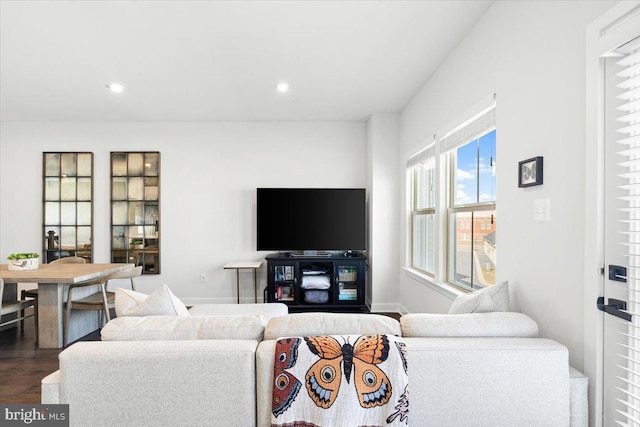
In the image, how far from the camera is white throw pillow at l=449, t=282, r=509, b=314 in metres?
1.80

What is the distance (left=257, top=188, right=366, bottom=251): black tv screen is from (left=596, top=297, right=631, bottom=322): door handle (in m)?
3.31

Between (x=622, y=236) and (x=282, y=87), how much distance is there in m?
3.15

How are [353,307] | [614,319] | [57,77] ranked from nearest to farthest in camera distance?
[614,319]
[57,77]
[353,307]

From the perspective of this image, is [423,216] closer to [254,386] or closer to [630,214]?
[630,214]

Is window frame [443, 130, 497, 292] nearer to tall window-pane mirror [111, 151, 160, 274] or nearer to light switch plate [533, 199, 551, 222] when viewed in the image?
light switch plate [533, 199, 551, 222]

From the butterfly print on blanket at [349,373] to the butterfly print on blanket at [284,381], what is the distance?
0.20ft

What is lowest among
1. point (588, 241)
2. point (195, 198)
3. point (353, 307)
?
point (353, 307)

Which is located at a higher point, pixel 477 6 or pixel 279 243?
pixel 477 6

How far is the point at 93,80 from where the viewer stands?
11.3ft

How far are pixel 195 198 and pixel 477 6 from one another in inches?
162

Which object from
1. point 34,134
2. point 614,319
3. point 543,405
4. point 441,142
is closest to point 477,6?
point 441,142

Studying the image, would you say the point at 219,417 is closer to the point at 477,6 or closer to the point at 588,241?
the point at 588,241

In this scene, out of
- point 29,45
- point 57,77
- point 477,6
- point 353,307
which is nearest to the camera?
point 477,6

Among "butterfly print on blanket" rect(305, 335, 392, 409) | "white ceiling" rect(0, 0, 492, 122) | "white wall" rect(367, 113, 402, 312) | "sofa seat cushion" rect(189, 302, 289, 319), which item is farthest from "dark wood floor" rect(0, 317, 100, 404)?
"white wall" rect(367, 113, 402, 312)
